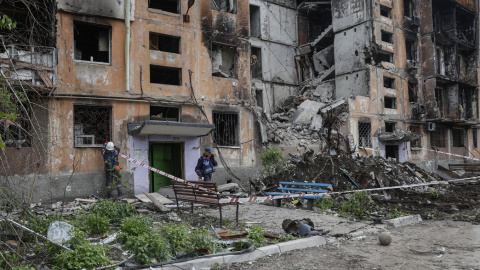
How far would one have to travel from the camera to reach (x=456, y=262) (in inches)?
212

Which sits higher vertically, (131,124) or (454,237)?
(131,124)

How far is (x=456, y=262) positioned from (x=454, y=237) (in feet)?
6.94

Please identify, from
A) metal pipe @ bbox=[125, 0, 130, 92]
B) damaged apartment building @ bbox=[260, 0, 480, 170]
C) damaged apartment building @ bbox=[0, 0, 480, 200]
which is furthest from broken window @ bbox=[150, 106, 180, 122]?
damaged apartment building @ bbox=[260, 0, 480, 170]

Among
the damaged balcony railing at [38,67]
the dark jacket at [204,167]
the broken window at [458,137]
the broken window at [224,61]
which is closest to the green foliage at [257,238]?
the dark jacket at [204,167]

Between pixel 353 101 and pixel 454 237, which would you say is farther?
pixel 353 101

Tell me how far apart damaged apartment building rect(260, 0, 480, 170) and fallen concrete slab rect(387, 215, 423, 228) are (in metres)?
11.7

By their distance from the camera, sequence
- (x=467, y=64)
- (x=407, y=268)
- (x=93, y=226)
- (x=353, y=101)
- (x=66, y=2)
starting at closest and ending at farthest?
(x=407, y=268), (x=93, y=226), (x=66, y=2), (x=353, y=101), (x=467, y=64)

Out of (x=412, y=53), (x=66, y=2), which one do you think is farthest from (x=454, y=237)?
(x=412, y=53)

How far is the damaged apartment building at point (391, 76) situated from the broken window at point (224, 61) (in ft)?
17.5

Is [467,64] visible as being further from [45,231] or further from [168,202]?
[45,231]

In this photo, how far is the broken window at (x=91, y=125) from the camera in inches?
537

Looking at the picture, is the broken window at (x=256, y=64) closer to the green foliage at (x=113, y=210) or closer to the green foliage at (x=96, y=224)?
the green foliage at (x=113, y=210)

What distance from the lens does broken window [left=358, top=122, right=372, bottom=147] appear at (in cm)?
2354

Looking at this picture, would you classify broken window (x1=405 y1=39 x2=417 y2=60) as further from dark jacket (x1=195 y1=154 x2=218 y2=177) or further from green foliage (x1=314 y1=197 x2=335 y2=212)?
dark jacket (x1=195 y1=154 x2=218 y2=177)
